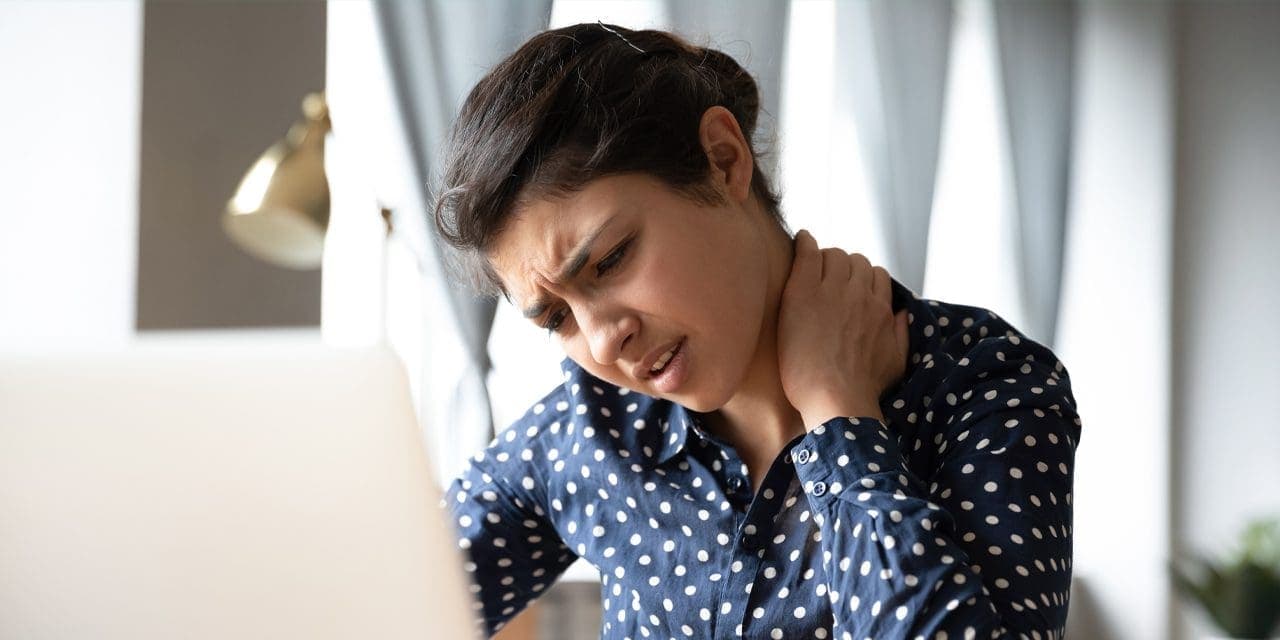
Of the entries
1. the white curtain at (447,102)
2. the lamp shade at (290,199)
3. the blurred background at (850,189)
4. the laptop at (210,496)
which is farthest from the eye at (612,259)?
the white curtain at (447,102)

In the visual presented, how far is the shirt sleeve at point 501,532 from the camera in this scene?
1400mm

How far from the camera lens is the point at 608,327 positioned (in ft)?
3.68

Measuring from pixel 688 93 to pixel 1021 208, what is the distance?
119 inches

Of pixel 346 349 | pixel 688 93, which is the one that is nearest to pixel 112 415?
pixel 346 349

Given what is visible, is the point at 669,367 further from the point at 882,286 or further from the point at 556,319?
the point at 882,286

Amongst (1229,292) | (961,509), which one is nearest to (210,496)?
(961,509)

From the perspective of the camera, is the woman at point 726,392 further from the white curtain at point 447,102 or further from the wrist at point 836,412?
the white curtain at point 447,102

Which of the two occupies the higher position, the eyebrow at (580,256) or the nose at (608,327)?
the eyebrow at (580,256)

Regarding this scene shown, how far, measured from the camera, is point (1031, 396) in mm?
1152

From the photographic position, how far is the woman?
3.57ft

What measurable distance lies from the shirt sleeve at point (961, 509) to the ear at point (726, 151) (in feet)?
0.83

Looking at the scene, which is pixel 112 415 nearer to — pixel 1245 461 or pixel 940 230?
pixel 940 230

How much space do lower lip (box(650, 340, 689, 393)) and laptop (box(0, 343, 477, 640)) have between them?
811mm

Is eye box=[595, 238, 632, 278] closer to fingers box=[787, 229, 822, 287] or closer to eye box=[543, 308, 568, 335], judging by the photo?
eye box=[543, 308, 568, 335]
